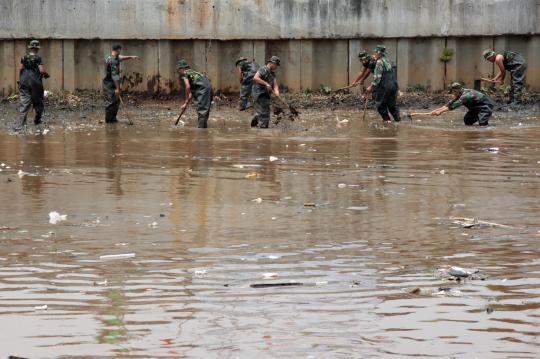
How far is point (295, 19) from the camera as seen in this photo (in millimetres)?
25766

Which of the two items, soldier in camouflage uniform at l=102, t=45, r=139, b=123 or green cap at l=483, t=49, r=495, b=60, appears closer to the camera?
soldier in camouflage uniform at l=102, t=45, r=139, b=123

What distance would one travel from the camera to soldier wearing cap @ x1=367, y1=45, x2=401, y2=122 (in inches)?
847

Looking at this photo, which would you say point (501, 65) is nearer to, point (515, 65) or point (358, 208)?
point (515, 65)

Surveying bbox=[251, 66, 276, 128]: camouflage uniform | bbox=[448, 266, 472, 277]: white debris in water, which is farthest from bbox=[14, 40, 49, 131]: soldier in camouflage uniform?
bbox=[448, 266, 472, 277]: white debris in water

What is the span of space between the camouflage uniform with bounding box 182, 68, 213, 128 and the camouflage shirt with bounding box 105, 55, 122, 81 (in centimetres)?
138

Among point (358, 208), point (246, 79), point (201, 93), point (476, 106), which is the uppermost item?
point (246, 79)

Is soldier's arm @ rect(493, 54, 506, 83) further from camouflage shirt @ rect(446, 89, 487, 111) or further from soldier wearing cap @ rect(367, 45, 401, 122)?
camouflage shirt @ rect(446, 89, 487, 111)

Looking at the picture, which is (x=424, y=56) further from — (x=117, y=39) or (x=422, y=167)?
(x=422, y=167)

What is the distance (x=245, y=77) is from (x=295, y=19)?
2.27 meters

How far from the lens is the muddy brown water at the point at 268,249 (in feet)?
21.9

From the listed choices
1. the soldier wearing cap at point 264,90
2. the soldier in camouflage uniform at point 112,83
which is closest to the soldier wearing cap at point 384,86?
the soldier wearing cap at point 264,90

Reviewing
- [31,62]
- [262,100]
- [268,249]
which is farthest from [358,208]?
[31,62]

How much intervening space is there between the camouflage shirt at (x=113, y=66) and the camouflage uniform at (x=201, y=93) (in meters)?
1.38

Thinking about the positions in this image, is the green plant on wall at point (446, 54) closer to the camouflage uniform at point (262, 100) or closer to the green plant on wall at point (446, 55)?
the green plant on wall at point (446, 55)
